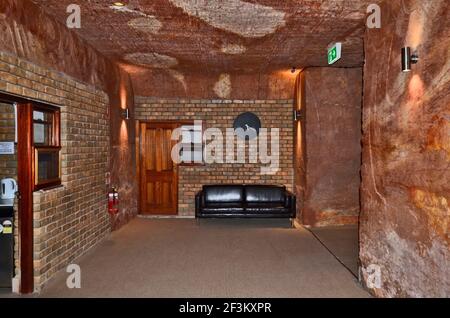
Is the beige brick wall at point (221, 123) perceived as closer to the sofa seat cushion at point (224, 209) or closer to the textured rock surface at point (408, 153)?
the sofa seat cushion at point (224, 209)

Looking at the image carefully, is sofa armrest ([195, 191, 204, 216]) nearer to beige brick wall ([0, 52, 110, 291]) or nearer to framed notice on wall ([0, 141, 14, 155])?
beige brick wall ([0, 52, 110, 291])

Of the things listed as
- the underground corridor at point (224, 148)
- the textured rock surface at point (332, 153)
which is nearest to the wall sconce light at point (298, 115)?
the underground corridor at point (224, 148)

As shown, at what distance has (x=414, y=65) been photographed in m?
2.98

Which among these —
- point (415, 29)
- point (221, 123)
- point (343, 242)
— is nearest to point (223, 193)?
point (221, 123)

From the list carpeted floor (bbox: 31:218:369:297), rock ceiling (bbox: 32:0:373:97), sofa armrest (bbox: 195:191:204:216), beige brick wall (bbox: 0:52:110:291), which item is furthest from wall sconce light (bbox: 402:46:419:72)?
sofa armrest (bbox: 195:191:204:216)

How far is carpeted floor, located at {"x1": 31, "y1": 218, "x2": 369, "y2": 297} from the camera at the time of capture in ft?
12.5

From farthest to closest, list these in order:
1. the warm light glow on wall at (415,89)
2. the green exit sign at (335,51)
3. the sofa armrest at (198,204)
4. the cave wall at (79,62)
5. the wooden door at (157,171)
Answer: the wooden door at (157,171) < the sofa armrest at (198,204) < the green exit sign at (335,51) < the cave wall at (79,62) < the warm light glow on wall at (415,89)

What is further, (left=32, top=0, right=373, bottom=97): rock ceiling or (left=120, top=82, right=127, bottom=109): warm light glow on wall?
(left=120, top=82, right=127, bottom=109): warm light glow on wall

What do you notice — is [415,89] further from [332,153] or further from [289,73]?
[289,73]

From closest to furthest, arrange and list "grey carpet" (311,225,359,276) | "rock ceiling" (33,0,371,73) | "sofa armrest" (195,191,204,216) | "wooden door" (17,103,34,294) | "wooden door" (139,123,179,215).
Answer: "wooden door" (17,103,34,294)
"rock ceiling" (33,0,371,73)
"grey carpet" (311,225,359,276)
"sofa armrest" (195,191,204,216)
"wooden door" (139,123,179,215)

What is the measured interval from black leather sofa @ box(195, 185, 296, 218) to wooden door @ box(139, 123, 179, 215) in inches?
42.8

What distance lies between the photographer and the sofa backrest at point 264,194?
24.6 feet

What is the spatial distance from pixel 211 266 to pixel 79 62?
10.2 ft

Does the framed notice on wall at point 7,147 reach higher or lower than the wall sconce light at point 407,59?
lower
